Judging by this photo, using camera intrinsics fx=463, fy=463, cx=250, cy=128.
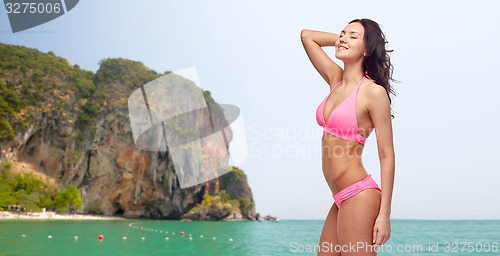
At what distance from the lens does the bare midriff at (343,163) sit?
1970 mm

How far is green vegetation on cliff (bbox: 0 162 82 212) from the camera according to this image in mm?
47438

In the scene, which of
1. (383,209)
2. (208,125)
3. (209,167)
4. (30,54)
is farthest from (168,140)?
(383,209)

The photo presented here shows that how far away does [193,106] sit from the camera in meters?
75.8

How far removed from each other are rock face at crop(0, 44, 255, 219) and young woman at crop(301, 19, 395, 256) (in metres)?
60.1

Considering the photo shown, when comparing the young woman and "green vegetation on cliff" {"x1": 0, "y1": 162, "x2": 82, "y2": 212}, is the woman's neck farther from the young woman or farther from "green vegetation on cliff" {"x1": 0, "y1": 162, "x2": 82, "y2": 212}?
"green vegetation on cliff" {"x1": 0, "y1": 162, "x2": 82, "y2": 212}

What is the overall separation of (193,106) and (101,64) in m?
16.4

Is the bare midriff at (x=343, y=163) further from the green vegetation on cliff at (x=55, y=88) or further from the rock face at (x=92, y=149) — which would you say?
the rock face at (x=92, y=149)

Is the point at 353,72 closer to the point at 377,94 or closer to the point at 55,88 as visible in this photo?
the point at 377,94

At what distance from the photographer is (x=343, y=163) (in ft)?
6.53

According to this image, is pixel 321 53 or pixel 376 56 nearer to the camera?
pixel 376 56

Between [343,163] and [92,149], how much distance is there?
6508 centimetres

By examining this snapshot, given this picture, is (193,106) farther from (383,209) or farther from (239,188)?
(383,209)

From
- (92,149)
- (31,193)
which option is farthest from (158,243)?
(92,149)

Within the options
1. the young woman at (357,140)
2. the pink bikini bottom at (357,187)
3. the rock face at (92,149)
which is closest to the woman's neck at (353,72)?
the young woman at (357,140)
